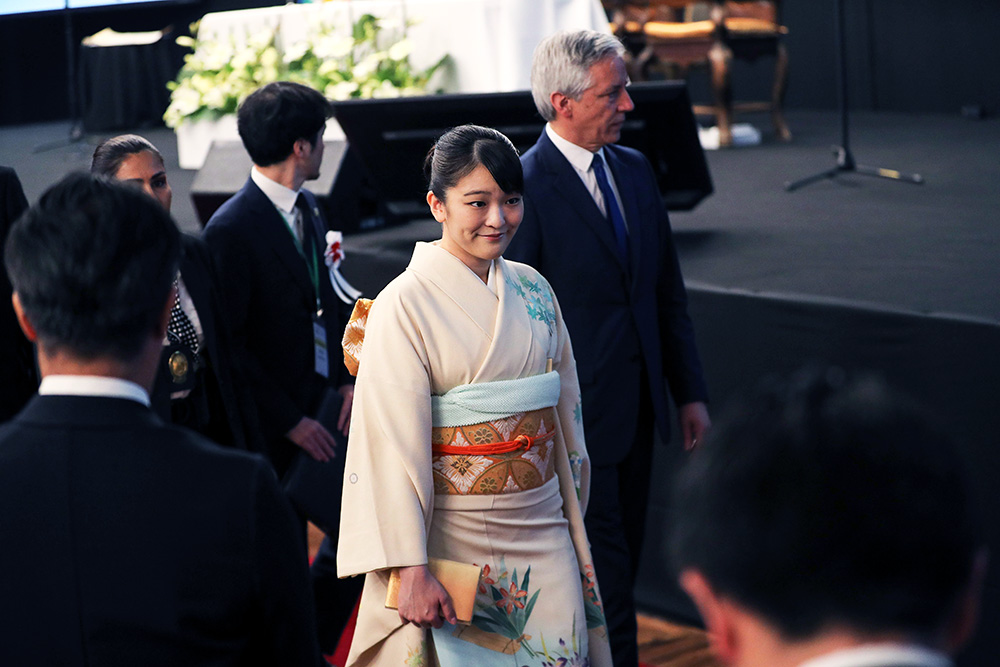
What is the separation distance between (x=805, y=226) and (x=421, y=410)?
2298 millimetres

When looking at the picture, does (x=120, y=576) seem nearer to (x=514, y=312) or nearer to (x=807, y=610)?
(x=807, y=610)

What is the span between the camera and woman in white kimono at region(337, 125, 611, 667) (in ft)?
5.72

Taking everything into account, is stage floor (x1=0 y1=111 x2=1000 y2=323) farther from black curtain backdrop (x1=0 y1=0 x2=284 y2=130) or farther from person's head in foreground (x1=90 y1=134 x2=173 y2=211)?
black curtain backdrop (x1=0 y1=0 x2=284 y2=130)

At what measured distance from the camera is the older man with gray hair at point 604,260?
2344 mm

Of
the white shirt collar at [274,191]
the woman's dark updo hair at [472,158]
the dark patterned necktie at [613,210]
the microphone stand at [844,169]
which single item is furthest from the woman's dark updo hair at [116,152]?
the microphone stand at [844,169]

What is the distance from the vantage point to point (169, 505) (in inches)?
37.1

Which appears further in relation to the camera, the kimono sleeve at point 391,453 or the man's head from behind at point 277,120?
the man's head from behind at point 277,120

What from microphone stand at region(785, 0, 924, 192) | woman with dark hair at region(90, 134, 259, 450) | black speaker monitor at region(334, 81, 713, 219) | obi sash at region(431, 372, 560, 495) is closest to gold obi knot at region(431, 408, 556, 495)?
obi sash at region(431, 372, 560, 495)

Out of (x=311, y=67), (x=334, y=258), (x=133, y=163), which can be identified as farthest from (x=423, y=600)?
(x=311, y=67)

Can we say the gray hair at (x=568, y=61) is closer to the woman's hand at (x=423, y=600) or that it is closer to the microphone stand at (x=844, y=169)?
the woman's hand at (x=423, y=600)

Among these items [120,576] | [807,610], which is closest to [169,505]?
[120,576]

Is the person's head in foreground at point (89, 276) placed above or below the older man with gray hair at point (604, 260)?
above

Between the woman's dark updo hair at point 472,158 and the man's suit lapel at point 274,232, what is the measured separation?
679 millimetres

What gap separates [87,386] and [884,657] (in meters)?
0.64
